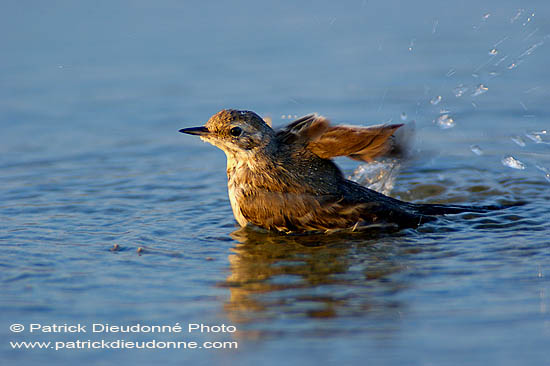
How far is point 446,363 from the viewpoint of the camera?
4.48 meters

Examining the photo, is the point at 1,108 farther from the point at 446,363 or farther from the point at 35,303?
the point at 446,363

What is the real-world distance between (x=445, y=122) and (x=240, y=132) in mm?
3699

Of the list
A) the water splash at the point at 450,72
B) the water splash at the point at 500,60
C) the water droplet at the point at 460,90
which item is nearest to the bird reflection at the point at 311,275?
the water droplet at the point at 460,90

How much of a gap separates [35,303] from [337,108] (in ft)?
18.3

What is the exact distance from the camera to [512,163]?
351 inches

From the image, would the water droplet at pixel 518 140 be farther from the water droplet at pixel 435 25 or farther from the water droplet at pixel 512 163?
the water droplet at pixel 435 25

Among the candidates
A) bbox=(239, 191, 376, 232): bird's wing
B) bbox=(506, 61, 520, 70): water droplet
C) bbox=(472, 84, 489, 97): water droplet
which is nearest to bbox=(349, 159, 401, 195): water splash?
bbox=(239, 191, 376, 232): bird's wing

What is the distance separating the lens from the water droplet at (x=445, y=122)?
10070mm

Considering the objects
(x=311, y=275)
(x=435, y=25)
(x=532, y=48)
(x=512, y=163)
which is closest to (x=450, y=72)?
(x=532, y=48)

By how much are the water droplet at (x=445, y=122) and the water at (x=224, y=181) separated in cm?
9

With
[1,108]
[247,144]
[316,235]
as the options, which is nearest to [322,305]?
[316,235]

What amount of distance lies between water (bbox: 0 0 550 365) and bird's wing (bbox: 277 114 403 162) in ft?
1.70

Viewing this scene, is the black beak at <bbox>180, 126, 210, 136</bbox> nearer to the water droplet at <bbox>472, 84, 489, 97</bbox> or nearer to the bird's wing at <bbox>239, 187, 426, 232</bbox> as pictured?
the bird's wing at <bbox>239, 187, 426, 232</bbox>

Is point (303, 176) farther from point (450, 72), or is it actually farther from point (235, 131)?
point (450, 72)
